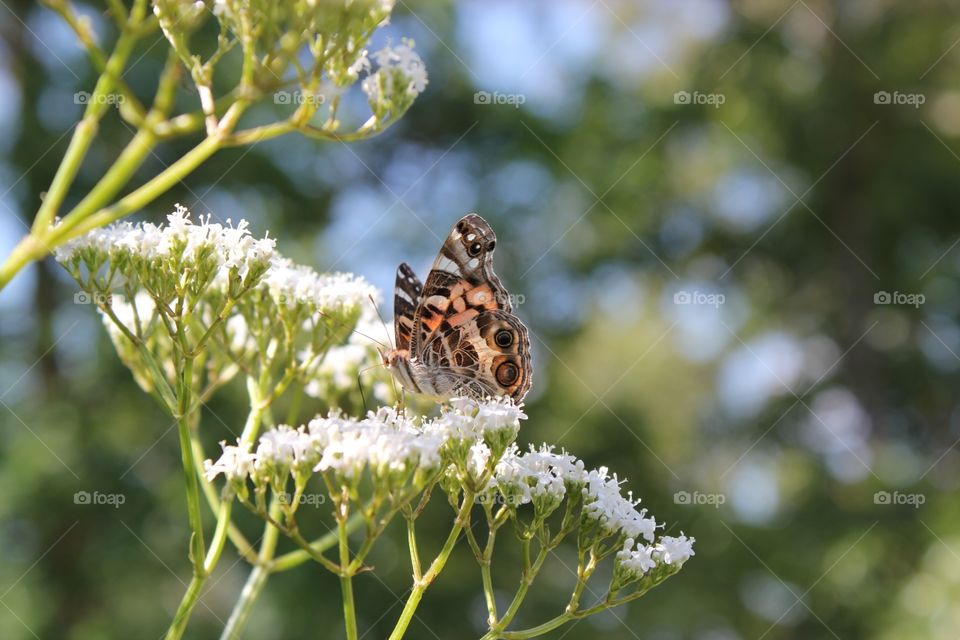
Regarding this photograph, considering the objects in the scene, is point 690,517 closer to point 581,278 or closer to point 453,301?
point 581,278

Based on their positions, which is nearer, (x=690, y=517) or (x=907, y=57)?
(x=690, y=517)

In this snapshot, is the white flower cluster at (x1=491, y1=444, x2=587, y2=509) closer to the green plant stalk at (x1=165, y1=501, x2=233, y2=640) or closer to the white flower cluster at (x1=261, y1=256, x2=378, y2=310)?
the green plant stalk at (x1=165, y1=501, x2=233, y2=640)

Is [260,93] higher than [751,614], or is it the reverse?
[751,614]

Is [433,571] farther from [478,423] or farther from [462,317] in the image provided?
[462,317]

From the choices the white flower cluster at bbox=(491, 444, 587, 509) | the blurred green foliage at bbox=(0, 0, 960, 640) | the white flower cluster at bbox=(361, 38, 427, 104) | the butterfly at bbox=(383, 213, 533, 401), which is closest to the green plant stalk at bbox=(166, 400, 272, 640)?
the white flower cluster at bbox=(491, 444, 587, 509)

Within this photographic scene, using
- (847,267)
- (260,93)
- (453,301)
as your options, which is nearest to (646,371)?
(847,267)

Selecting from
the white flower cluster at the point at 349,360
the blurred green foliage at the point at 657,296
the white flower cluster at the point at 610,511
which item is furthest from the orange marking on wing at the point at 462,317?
the blurred green foliage at the point at 657,296
